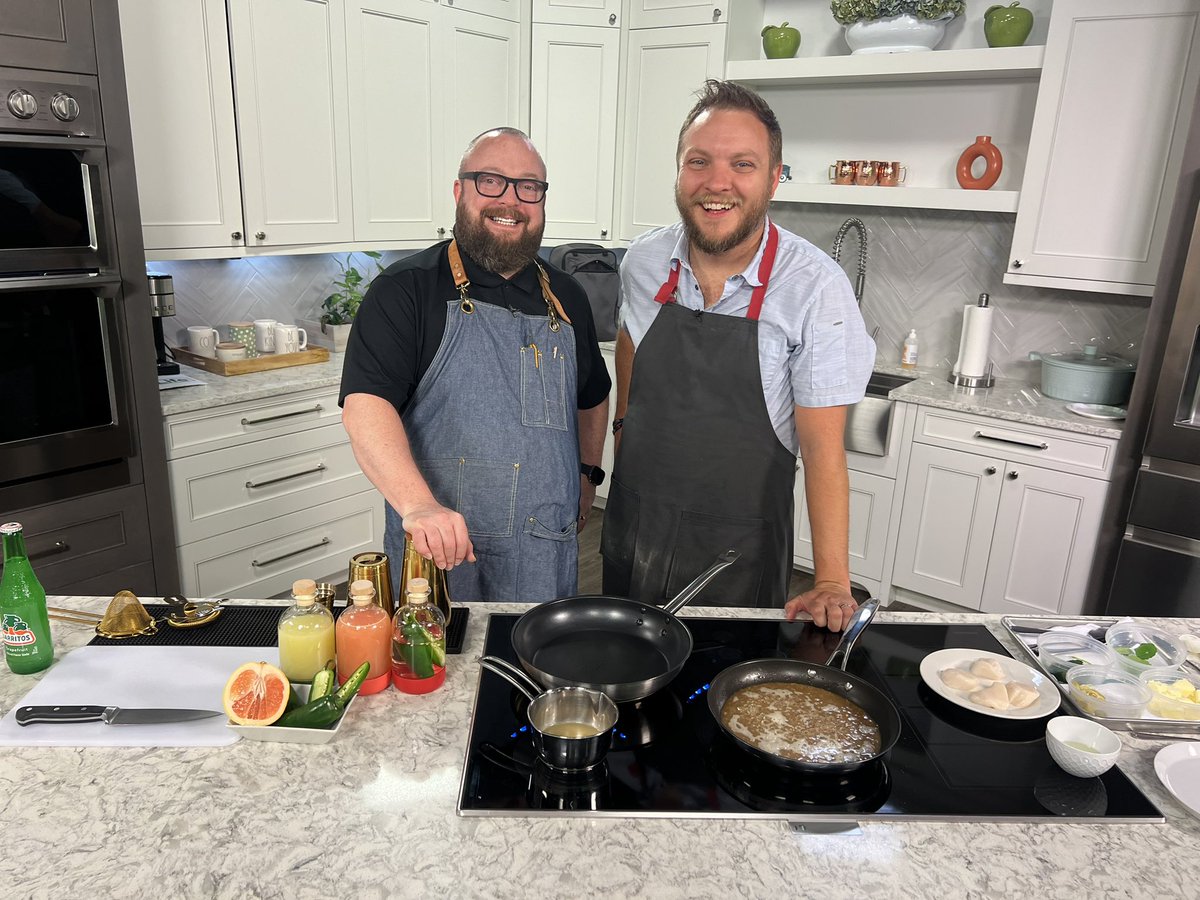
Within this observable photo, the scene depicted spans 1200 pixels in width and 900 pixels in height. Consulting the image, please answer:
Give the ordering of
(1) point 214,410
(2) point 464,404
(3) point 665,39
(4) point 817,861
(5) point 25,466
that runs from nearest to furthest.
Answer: (4) point 817,861 → (2) point 464,404 → (5) point 25,466 → (1) point 214,410 → (3) point 665,39

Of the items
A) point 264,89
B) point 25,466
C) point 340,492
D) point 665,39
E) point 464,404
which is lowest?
point 340,492

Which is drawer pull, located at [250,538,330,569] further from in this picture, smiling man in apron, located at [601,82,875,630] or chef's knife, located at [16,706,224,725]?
chef's knife, located at [16,706,224,725]

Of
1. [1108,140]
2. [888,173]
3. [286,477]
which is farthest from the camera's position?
[888,173]

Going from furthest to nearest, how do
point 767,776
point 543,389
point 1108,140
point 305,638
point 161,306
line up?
1. point 161,306
2. point 1108,140
3. point 543,389
4. point 305,638
5. point 767,776

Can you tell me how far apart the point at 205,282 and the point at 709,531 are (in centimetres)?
259

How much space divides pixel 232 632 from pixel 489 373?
2.33 ft

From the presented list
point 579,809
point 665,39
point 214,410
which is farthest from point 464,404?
point 665,39

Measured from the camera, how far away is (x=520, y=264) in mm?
1858

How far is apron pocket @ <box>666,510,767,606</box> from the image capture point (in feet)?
6.27

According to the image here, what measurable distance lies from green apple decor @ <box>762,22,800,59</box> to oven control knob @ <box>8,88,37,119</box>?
273 centimetres

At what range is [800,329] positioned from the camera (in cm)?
181

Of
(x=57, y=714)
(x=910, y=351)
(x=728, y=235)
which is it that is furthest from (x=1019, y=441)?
(x=57, y=714)

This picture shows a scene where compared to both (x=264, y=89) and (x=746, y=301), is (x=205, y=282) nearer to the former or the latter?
(x=264, y=89)

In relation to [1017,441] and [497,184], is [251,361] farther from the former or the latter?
[1017,441]
